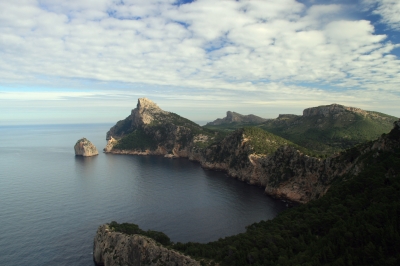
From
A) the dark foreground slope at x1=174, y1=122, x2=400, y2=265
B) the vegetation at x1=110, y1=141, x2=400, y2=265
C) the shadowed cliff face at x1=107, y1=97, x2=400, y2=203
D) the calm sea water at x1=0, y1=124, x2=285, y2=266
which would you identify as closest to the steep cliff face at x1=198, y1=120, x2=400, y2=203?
the shadowed cliff face at x1=107, y1=97, x2=400, y2=203

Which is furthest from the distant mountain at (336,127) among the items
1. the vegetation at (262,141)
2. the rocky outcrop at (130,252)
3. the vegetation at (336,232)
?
the rocky outcrop at (130,252)

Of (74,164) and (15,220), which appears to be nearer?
(15,220)

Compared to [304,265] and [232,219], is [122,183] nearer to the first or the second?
[232,219]

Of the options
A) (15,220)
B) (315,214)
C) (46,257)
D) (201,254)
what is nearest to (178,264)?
(201,254)

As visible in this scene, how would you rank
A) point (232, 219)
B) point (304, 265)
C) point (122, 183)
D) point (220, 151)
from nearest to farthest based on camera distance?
point (304, 265)
point (232, 219)
point (122, 183)
point (220, 151)

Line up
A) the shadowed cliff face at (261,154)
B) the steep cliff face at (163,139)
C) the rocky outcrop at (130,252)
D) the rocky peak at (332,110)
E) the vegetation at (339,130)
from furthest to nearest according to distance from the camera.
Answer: the steep cliff face at (163,139) → the rocky peak at (332,110) → the vegetation at (339,130) → the shadowed cliff face at (261,154) → the rocky outcrop at (130,252)

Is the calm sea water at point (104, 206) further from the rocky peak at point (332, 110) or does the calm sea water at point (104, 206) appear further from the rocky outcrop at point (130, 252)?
the rocky peak at point (332, 110)

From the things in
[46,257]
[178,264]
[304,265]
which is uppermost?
[304,265]
